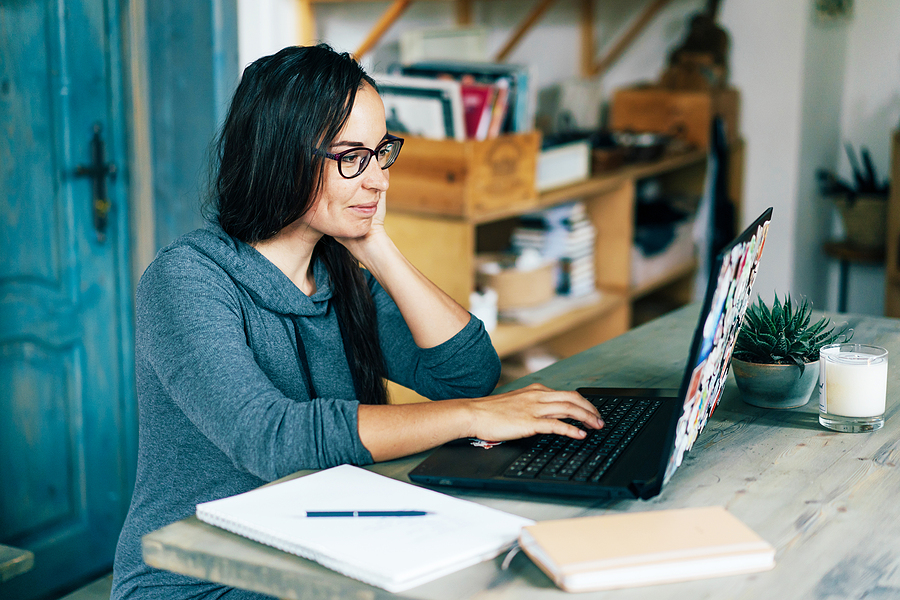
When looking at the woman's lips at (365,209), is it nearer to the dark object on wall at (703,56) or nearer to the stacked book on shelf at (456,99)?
the stacked book on shelf at (456,99)

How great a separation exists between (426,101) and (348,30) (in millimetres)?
862

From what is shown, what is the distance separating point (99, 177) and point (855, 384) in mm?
1889

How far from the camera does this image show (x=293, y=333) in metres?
1.40

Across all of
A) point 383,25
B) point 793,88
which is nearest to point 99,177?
point 383,25

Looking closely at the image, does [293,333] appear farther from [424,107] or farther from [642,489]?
[424,107]

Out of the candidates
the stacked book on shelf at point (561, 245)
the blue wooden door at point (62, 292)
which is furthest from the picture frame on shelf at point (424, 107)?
the blue wooden door at point (62, 292)

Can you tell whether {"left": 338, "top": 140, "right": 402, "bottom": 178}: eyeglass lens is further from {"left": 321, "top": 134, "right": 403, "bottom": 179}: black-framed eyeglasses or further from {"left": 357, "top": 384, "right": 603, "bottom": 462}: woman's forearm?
{"left": 357, "top": 384, "right": 603, "bottom": 462}: woman's forearm

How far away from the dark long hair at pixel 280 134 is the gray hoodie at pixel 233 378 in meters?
0.06

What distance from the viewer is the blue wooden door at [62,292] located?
7.30 feet

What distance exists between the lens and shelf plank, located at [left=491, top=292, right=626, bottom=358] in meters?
2.69

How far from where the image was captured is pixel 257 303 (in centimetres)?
134

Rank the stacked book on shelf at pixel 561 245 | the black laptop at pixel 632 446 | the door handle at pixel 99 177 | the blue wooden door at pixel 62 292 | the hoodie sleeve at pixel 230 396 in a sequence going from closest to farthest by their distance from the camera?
the black laptop at pixel 632 446 < the hoodie sleeve at pixel 230 396 < the blue wooden door at pixel 62 292 < the door handle at pixel 99 177 < the stacked book on shelf at pixel 561 245

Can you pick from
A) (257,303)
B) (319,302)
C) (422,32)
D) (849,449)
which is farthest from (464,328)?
(422,32)

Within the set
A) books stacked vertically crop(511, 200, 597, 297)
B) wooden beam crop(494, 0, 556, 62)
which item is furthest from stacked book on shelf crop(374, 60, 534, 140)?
wooden beam crop(494, 0, 556, 62)
